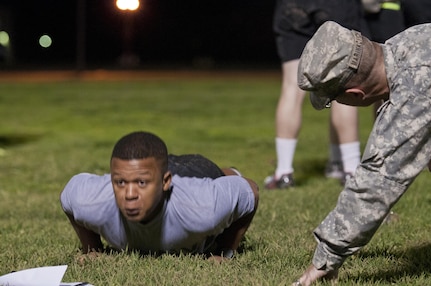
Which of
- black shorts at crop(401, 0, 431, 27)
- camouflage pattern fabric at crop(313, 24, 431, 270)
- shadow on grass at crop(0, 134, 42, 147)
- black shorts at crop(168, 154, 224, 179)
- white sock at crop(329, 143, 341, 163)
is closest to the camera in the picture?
camouflage pattern fabric at crop(313, 24, 431, 270)

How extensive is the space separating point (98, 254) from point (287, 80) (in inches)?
109

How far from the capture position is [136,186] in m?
4.14

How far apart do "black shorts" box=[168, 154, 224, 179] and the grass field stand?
0.40 meters

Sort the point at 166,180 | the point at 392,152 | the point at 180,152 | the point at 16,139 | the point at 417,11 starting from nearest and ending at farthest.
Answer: the point at 392,152 < the point at 166,180 < the point at 417,11 < the point at 180,152 < the point at 16,139

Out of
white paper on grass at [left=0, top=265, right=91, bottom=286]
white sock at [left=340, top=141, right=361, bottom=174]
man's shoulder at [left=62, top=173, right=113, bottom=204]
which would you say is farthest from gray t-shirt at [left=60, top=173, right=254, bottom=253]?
white sock at [left=340, top=141, right=361, bottom=174]

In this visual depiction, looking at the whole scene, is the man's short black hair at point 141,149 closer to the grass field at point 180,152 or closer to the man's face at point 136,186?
the man's face at point 136,186

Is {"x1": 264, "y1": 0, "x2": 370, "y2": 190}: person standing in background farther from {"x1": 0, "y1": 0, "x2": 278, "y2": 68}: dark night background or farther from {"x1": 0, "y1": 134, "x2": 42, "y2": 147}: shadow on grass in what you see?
{"x1": 0, "y1": 0, "x2": 278, "y2": 68}: dark night background

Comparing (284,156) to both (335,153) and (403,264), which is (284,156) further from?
(403,264)

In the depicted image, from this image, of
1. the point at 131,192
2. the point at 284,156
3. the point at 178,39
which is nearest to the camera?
the point at 131,192

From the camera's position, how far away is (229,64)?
30.7 m

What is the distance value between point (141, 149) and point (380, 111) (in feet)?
3.71

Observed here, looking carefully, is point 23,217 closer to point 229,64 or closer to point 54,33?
point 54,33

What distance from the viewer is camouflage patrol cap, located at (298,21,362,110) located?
3.42 m

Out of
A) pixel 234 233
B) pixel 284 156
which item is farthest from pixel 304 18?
pixel 234 233
